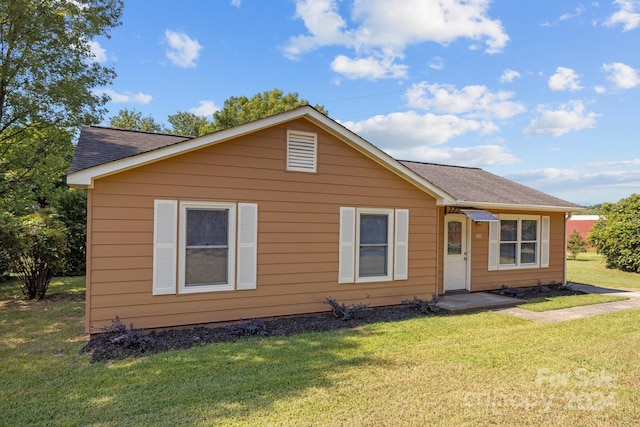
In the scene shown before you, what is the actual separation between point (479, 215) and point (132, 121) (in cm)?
2992

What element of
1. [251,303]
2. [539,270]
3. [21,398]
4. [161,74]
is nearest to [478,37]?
[539,270]

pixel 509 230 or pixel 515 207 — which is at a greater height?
pixel 515 207

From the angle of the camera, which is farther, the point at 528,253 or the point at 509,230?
the point at 528,253

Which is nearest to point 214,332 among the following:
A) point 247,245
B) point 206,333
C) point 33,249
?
point 206,333

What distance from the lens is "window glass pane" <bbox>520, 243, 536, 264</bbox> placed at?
10.9m

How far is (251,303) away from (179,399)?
9.43 feet

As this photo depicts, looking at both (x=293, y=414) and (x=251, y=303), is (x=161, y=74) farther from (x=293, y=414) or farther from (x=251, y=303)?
(x=293, y=414)

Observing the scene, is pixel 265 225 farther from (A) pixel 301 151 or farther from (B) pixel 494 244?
(B) pixel 494 244

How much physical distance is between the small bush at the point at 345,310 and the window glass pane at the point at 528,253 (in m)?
6.34

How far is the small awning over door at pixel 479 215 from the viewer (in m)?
9.16

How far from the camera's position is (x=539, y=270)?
1121 cm

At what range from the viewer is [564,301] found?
923 centimetres

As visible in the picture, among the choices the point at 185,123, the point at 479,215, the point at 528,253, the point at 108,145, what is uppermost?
the point at 185,123

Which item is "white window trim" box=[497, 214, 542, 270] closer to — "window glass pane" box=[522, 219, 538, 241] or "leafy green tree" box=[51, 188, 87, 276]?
"window glass pane" box=[522, 219, 538, 241]
